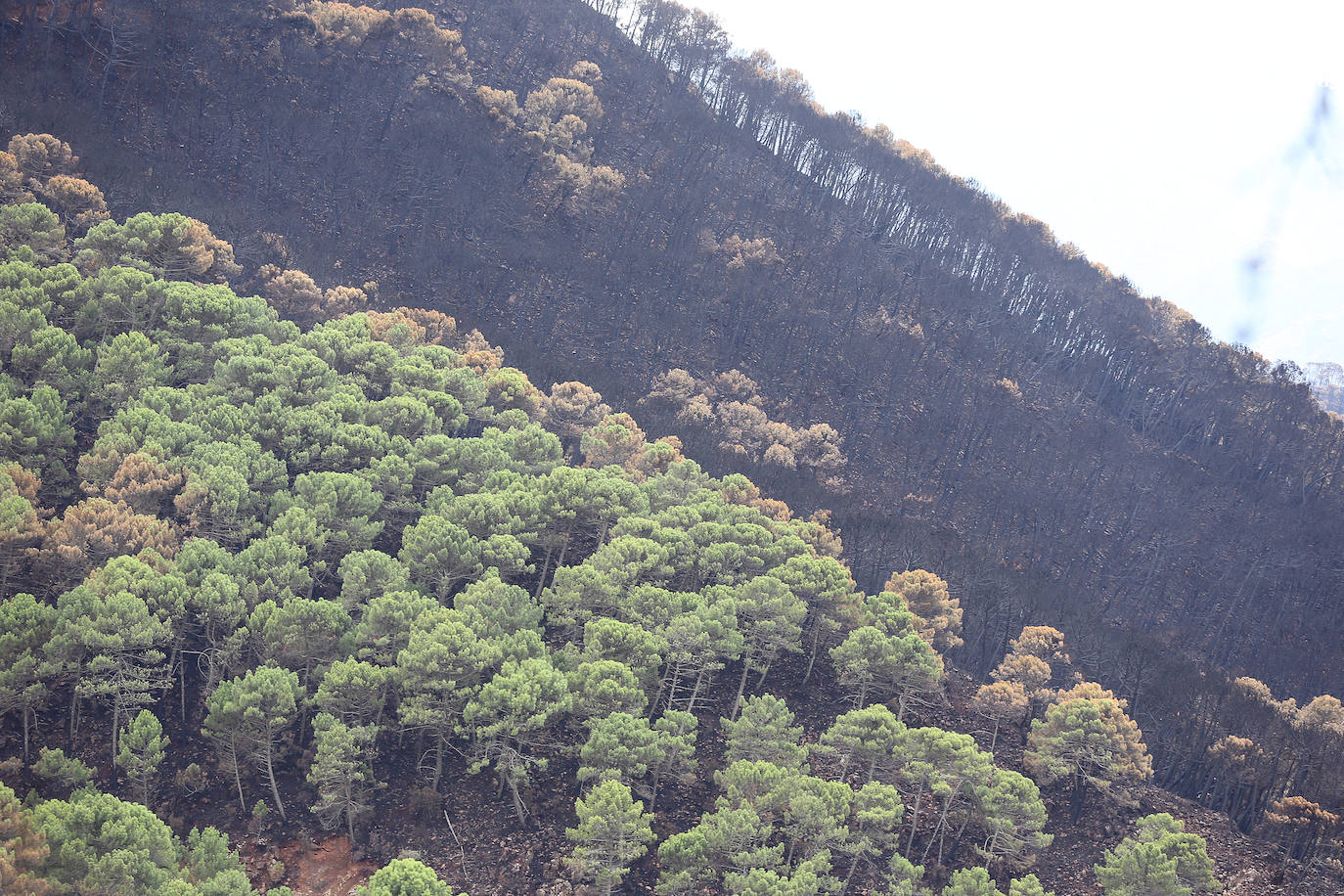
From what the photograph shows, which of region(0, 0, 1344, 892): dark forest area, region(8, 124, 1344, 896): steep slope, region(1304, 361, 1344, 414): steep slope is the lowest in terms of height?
region(8, 124, 1344, 896): steep slope

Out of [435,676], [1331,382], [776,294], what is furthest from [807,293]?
[1331,382]

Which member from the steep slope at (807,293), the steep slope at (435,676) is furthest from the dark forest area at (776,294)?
the steep slope at (435,676)

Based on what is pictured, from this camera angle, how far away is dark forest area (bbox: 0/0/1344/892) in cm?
7600

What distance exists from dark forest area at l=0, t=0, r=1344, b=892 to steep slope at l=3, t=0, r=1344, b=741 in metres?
0.37

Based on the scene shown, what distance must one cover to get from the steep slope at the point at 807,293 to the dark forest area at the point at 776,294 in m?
0.37

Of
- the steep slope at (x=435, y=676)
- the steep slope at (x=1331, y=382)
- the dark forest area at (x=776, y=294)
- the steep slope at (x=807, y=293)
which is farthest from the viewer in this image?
the steep slope at (x=1331, y=382)

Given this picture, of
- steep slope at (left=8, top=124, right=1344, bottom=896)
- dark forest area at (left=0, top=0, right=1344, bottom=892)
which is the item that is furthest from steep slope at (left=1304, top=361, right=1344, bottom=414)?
steep slope at (left=8, top=124, right=1344, bottom=896)

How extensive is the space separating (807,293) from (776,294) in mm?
3994

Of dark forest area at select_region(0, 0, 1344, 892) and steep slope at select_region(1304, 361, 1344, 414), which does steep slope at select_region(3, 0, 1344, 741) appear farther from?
steep slope at select_region(1304, 361, 1344, 414)

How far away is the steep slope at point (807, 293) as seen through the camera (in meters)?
78.9

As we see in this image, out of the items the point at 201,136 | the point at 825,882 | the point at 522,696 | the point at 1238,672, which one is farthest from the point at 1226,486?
the point at 201,136

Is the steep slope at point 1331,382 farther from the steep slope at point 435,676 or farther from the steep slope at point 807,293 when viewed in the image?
the steep slope at point 435,676

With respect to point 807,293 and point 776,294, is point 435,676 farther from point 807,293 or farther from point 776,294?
point 807,293

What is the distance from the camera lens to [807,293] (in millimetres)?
101625
